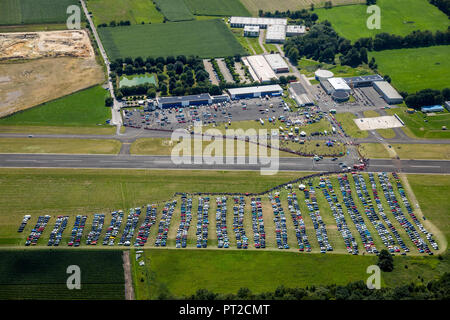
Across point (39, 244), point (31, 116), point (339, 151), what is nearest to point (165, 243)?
point (39, 244)

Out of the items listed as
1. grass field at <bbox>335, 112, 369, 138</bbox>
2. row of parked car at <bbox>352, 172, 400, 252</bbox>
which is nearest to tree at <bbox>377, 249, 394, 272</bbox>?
row of parked car at <bbox>352, 172, 400, 252</bbox>

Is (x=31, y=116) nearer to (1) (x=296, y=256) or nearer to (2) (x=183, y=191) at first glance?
(2) (x=183, y=191)

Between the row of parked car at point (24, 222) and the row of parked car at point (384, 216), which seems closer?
the row of parked car at point (384, 216)

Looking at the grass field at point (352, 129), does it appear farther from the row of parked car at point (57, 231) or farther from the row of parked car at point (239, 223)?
the row of parked car at point (57, 231)

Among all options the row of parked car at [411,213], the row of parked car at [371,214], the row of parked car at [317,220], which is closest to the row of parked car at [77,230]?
the row of parked car at [317,220]

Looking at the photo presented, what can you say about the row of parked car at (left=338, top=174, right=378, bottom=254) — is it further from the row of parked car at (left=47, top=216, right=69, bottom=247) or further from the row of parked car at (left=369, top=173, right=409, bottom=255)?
the row of parked car at (left=47, top=216, right=69, bottom=247)
